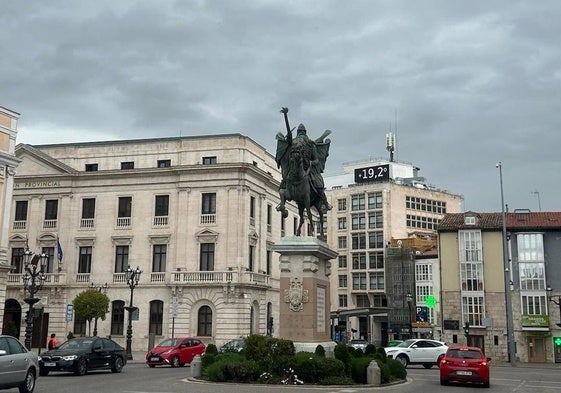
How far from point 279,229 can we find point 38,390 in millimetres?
42354

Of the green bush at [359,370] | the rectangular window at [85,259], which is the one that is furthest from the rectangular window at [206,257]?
the green bush at [359,370]

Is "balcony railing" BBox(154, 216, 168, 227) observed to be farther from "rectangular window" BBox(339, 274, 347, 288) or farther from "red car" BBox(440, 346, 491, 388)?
"rectangular window" BBox(339, 274, 347, 288)

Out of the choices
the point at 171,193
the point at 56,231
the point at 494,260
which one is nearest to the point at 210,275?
the point at 171,193

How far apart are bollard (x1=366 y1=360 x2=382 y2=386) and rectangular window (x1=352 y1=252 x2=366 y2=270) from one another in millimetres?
70176

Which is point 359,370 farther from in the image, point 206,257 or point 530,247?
point 530,247

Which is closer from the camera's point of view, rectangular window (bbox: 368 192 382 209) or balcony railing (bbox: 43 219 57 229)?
balcony railing (bbox: 43 219 57 229)

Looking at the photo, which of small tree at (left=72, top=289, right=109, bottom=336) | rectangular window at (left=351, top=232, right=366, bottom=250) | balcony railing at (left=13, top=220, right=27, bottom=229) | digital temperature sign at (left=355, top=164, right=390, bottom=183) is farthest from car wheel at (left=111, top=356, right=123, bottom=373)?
digital temperature sign at (left=355, top=164, right=390, bottom=183)

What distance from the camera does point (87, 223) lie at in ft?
182

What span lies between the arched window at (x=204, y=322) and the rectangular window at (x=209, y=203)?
773cm

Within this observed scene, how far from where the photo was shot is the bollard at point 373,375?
1898 cm

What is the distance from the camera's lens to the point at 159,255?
53.4 metres

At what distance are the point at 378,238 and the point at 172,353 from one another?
58979 mm

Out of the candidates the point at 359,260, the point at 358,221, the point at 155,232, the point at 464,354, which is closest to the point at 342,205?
the point at 358,221

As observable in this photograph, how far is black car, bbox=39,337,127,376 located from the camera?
23.6 meters
